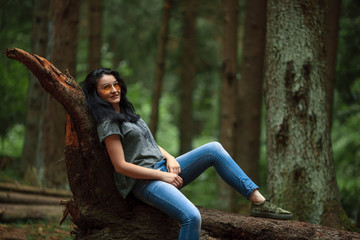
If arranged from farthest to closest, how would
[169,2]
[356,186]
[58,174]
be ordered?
1. [169,2]
2. [356,186]
3. [58,174]

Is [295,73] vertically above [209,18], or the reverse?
A: [209,18]

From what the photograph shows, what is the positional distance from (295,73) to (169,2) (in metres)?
6.32

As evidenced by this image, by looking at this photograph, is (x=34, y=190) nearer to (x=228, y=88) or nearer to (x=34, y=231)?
(x=34, y=231)

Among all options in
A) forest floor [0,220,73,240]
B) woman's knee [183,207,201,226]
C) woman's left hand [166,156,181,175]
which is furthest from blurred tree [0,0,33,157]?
woman's knee [183,207,201,226]

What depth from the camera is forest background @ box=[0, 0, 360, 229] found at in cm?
990

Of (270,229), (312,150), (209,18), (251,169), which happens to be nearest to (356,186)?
(251,169)

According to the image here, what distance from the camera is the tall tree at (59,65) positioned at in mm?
7707

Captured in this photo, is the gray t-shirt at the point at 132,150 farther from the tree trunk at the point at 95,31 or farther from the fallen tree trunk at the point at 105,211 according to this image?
the tree trunk at the point at 95,31

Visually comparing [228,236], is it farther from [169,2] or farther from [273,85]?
[169,2]

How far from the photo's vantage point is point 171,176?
143 inches

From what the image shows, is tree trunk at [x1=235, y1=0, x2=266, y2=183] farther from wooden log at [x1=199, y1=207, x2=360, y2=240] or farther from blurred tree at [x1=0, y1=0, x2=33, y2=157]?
A: blurred tree at [x1=0, y1=0, x2=33, y2=157]

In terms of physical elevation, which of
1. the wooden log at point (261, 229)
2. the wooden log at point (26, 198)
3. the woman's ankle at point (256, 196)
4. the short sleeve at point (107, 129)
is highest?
the short sleeve at point (107, 129)

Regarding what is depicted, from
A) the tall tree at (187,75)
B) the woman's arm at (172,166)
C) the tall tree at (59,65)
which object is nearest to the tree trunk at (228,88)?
the tall tree at (59,65)

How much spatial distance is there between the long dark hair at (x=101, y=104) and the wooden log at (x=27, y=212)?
3090 millimetres
